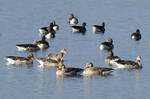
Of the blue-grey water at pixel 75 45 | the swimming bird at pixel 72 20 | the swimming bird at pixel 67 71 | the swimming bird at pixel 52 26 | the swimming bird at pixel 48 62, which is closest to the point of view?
the blue-grey water at pixel 75 45

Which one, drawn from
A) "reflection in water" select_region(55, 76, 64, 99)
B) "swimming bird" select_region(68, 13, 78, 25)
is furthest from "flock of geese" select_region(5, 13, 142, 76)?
"swimming bird" select_region(68, 13, 78, 25)

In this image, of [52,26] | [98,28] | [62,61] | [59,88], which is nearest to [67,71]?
[62,61]

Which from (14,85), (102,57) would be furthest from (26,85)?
(102,57)

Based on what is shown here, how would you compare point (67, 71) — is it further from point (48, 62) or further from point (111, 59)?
point (111, 59)

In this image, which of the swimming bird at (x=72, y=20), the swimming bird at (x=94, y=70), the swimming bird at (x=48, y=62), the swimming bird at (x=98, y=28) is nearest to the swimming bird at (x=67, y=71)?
the swimming bird at (x=94, y=70)

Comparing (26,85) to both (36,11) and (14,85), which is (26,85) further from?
(36,11)

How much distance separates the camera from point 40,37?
2203 inches

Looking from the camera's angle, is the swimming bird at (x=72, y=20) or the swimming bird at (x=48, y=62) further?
the swimming bird at (x=72, y=20)

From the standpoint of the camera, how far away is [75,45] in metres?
50.1

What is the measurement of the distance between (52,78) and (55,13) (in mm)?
31173

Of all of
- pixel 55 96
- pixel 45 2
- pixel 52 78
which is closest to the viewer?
pixel 55 96

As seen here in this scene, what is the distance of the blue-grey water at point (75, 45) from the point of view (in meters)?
35.3

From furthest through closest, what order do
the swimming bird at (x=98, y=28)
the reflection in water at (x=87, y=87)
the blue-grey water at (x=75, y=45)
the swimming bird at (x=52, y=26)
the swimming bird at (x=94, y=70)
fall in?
the swimming bird at (x=98, y=28) → the swimming bird at (x=52, y=26) → the swimming bird at (x=94, y=70) → the blue-grey water at (x=75, y=45) → the reflection in water at (x=87, y=87)

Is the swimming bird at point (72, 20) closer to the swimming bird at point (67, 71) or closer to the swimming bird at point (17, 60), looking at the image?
the swimming bird at point (17, 60)
